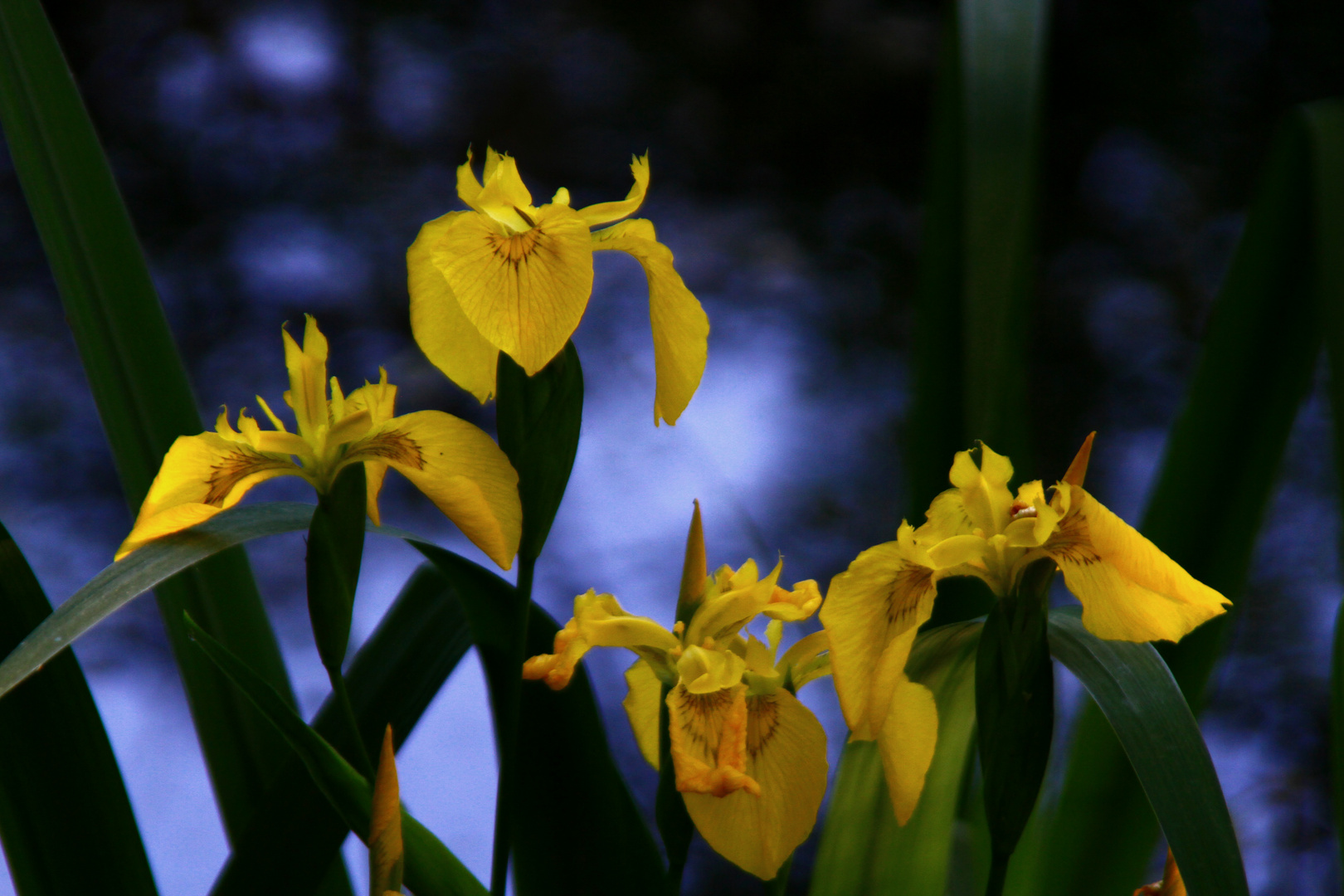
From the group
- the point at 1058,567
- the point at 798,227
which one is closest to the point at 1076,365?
the point at 798,227

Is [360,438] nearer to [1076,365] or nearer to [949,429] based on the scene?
[949,429]

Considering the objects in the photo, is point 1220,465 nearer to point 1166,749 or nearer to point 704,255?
point 1166,749

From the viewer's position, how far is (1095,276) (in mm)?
777

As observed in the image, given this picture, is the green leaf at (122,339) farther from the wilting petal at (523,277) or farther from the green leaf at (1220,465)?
the green leaf at (1220,465)

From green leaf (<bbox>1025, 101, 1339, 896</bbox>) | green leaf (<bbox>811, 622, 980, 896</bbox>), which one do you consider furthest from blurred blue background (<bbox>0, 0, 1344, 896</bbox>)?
green leaf (<bbox>811, 622, 980, 896</bbox>)

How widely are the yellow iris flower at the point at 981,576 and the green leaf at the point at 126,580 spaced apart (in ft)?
0.42

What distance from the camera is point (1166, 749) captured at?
0.19 metres

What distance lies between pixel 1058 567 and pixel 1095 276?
0.67 meters

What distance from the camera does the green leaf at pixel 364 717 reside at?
0.24 metres

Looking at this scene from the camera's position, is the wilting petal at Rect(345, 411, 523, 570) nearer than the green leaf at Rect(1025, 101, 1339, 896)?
Yes

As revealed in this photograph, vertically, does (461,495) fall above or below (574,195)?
below

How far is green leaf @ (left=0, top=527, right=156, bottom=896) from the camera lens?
0.24 m

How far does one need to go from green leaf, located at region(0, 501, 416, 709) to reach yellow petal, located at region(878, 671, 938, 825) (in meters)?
0.14

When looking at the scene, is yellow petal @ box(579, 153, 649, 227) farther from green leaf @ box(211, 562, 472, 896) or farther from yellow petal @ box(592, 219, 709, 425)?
green leaf @ box(211, 562, 472, 896)
